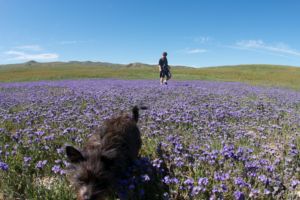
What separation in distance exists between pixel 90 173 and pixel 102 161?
0.67 ft

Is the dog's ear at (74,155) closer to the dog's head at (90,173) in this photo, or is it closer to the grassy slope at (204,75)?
the dog's head at (90,173)

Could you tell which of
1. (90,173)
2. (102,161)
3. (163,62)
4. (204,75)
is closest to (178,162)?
(102,161)

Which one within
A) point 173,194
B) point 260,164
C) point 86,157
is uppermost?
point 86,157

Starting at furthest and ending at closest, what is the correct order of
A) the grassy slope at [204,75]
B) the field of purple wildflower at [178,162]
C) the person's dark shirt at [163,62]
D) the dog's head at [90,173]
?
1. the grassy slope at [204,75]
2. the person's dark shirt at [163,62]
3. the field of purple wildflower at [178,162]
4. the dog's head at [90,173]

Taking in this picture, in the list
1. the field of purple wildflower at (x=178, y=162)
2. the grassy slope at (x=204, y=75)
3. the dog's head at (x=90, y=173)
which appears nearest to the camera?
the dog's head at (x=90, y=173)

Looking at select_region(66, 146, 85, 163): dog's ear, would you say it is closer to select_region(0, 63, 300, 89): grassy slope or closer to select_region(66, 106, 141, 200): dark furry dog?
select_region(66, 106, 141, 200): dark furry dog

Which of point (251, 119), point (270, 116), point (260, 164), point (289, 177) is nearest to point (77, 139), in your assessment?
point (260, 164)

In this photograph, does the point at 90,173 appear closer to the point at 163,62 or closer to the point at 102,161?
the point at 102,161

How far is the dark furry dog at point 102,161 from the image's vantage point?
277 centimetres

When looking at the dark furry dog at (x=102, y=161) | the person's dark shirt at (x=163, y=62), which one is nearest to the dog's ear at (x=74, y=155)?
the dark furry dog at (x=102, y=161)

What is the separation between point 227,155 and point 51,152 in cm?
314

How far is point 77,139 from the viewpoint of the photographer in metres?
4.95

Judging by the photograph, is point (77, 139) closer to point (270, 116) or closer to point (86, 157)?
point (86, 157)

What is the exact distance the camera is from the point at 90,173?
9.05 ft
